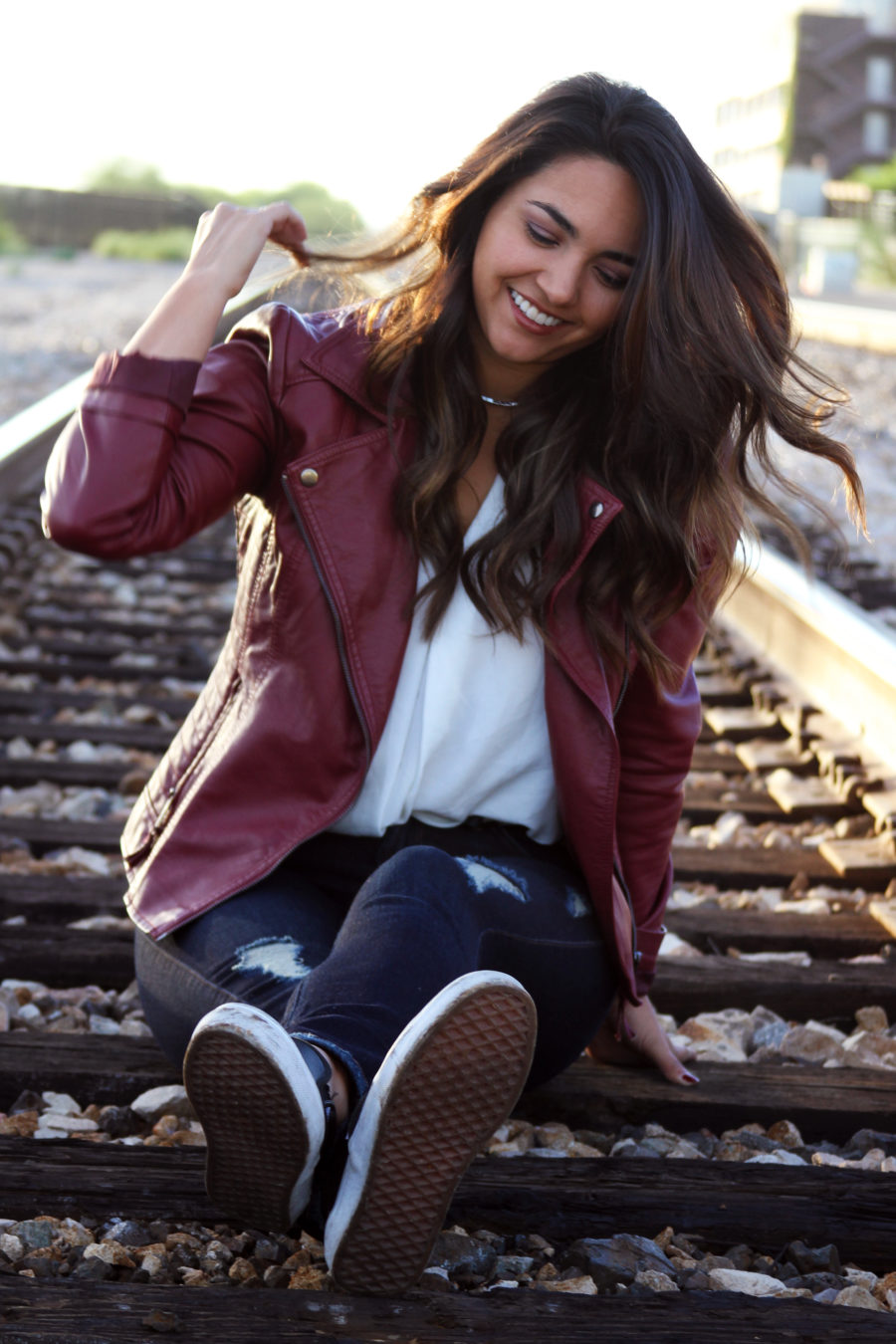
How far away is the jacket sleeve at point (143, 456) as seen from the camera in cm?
211

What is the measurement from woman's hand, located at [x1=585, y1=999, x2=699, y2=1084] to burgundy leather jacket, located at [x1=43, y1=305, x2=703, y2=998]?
13cm

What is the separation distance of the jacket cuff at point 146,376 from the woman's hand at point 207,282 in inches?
0.5

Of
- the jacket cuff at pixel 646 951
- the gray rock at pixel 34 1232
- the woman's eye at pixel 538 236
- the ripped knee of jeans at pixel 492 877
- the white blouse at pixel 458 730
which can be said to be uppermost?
the woman's eye at pixel 538 236

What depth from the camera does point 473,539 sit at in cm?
240

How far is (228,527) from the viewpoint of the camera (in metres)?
7.50

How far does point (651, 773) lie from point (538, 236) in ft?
2.73

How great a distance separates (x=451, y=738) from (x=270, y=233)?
841mm

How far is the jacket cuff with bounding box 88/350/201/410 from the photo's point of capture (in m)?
2.11

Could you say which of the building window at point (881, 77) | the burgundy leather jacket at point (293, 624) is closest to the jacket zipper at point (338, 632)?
the burgundy leather jacket at point (293, 624)

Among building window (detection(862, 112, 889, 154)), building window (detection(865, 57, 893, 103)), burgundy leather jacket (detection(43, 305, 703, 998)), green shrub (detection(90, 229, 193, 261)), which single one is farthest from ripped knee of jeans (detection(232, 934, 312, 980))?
building window (detection(865, 57, 893, 103))

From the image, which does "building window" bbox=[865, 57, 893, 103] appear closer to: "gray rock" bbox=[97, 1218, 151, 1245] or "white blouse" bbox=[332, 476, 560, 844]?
"white blouse" bbox=[332, 476, 560, 844]

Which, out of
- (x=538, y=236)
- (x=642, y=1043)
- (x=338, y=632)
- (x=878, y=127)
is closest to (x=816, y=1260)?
(x=642, y=1043)

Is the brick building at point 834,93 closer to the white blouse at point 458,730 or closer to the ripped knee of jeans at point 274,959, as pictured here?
the white blouse at point 458,730

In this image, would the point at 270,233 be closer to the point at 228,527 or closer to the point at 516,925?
the point at 516,925
